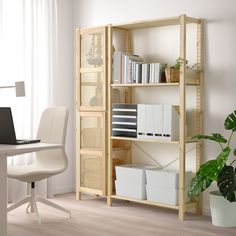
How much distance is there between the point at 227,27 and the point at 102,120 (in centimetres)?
158

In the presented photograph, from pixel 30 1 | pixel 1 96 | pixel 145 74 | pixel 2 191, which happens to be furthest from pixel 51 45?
pixel 2 191

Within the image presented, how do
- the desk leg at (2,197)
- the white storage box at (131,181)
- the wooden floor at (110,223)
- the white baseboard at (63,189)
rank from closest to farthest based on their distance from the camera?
the desk leg at (2,197) → the wooden floor at (110,223) → the white storage box at (131,181) → the white baseboard at (63,189)

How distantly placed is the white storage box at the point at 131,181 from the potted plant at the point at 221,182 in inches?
28.4

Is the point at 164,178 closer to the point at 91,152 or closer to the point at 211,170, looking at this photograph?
the point at 211,170

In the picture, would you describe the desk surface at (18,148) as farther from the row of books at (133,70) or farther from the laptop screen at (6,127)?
the row of books at (133,70)

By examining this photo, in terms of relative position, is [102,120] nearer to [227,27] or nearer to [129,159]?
[129,159]

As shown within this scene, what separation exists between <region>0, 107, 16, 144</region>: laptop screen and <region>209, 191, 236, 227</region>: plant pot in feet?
5.89

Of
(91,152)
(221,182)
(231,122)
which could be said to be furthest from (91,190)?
(231,122)

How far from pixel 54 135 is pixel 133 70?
39.7 inches

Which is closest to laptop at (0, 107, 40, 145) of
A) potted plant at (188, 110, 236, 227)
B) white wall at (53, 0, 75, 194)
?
potted plant at (188, 110, 236, 227)

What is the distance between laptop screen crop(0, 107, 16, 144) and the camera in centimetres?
364

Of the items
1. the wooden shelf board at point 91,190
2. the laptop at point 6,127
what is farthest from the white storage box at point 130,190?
the laptop at point 6,127

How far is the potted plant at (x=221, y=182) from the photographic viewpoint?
12.9ft

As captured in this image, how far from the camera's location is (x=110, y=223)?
436 centimetres
